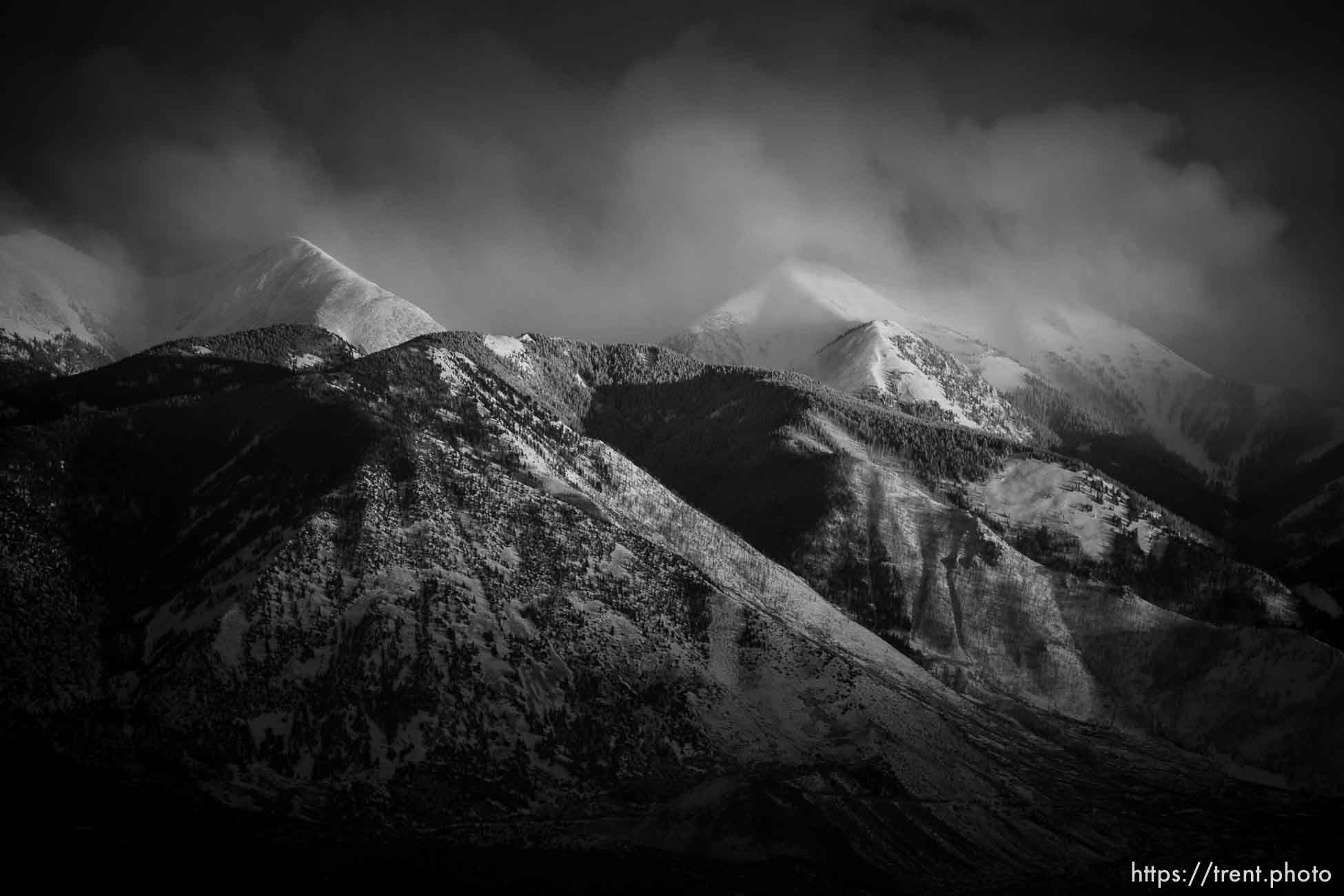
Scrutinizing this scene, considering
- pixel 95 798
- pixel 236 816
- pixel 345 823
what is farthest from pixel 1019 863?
pixel 95 798

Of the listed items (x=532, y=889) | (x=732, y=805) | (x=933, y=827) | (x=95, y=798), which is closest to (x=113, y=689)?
(x=95, y=798)

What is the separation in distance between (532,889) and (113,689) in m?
68.4

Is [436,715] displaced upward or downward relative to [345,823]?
upward

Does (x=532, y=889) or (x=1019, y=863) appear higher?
(x=1019, y=863)

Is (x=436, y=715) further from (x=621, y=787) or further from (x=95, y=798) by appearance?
(x=95, y=798)

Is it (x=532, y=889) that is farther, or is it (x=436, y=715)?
(x=436, y=715)

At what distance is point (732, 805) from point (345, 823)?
48.6 metres

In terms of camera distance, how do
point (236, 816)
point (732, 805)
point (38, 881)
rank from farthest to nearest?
1. point (732, 805)
2. point (236, 816)
3. point (38, 881)

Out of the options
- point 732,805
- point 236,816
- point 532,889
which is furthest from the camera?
point 732,805

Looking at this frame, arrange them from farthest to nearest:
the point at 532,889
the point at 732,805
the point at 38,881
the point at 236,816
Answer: the point at 732,805 → the point at 236,816 → the point at 532,889 → the point at 38,881

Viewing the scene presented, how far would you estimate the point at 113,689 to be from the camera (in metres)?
199

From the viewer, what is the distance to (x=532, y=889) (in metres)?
168

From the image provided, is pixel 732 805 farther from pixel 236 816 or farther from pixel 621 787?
pixel 236 816

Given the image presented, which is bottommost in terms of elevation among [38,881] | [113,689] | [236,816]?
[38,881]
